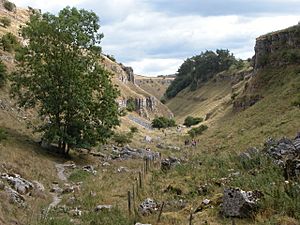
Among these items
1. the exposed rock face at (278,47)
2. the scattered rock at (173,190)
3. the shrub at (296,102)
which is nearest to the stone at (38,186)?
the scattered rock at (173,190)

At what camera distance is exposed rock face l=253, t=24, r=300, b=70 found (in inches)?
2810

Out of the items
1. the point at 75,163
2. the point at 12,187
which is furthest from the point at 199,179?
the point at 75,163

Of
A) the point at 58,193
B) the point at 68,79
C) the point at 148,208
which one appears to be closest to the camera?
the point at 148,208

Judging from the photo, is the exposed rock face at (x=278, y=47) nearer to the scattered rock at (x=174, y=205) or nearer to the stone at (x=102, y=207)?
the scattered rock at (x=174, y=205)

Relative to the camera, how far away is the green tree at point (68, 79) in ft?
113

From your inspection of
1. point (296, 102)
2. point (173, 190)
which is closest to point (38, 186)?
point (173, 190)

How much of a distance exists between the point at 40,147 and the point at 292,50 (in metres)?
48.9

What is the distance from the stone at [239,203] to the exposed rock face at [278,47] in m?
59.6

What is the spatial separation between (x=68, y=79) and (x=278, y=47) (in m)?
50.0

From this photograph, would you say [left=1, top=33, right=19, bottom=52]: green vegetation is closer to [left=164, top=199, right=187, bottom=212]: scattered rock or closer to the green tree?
the green tree

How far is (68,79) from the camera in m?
34.6

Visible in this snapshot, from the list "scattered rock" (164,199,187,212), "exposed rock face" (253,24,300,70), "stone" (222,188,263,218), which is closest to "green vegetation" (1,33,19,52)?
"exposed rock face" (253,24,300,70)

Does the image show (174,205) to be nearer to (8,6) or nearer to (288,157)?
(288,157)

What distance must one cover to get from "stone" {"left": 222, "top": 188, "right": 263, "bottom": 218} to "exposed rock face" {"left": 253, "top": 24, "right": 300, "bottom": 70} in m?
59.6
